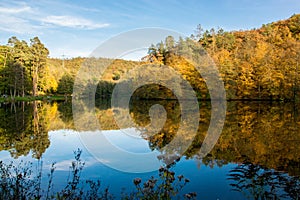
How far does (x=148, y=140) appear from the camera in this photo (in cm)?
1217

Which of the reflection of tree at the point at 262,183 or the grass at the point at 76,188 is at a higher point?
the grass at the point at 76,188

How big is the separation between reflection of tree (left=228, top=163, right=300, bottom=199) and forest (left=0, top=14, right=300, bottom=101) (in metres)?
25.6

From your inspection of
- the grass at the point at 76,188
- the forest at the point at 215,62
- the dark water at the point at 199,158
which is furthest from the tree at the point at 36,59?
the grass at the point at 76,188

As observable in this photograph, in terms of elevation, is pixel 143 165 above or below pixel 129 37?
below

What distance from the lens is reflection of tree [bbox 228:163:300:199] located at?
550cm

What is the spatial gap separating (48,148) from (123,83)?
39769 millimetres

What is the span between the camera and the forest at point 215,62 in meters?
37.1

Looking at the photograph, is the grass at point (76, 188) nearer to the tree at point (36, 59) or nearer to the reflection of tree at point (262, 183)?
the reflection of tree at point (262, 183)

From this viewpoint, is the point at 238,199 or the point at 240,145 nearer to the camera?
the point at 238,199

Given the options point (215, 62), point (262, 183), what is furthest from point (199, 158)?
point (215, 62)

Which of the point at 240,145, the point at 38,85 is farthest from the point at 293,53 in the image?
the point at 38,85

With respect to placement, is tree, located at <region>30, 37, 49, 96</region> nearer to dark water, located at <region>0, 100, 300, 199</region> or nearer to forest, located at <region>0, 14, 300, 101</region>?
forest, located at <region>0, 14, 300, 101</region>

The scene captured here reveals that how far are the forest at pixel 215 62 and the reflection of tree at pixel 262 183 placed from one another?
1009 inches

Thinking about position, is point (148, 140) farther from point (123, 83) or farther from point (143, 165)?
point (123, 83)
